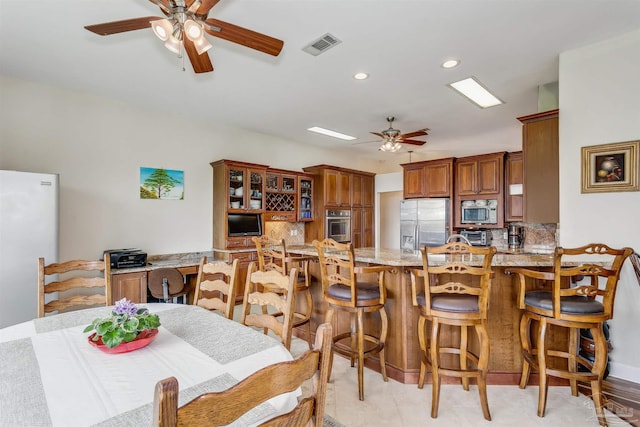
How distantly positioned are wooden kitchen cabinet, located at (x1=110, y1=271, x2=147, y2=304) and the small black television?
4.74 feet

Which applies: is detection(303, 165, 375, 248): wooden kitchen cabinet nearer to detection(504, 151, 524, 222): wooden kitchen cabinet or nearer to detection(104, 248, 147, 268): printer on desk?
detection(504, 151, 524, 222): wooden kitchen cabinet

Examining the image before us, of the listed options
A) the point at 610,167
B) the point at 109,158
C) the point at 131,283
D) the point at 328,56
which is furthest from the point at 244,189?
the point at 610,167

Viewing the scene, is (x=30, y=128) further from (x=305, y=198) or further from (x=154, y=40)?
(x=305, y=198)

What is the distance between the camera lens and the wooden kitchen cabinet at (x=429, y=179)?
5707 millimetres

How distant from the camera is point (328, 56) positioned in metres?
3.02

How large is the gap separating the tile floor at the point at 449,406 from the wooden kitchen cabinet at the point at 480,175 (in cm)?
346

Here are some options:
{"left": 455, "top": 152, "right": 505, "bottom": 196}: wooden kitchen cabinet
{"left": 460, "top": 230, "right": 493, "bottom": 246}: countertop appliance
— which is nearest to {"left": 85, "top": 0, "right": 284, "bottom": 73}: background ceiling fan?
{"left": 455, "top": 152, "right": 505, "bottom": 196}: wooden kitchen cabinet

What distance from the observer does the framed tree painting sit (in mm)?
4418

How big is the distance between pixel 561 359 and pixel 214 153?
5042mm

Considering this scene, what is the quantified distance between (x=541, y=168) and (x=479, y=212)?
84.9 inches

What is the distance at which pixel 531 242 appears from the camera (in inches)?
194

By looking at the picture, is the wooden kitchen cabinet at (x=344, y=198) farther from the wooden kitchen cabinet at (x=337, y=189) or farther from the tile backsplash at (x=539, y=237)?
the tile backsplash at (x=539, y=237)

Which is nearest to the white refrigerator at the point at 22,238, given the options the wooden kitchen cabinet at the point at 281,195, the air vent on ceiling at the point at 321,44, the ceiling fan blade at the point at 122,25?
the ceiling fan blade at the point at 122,25

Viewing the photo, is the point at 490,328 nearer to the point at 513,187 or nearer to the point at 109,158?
the point at 513,187
